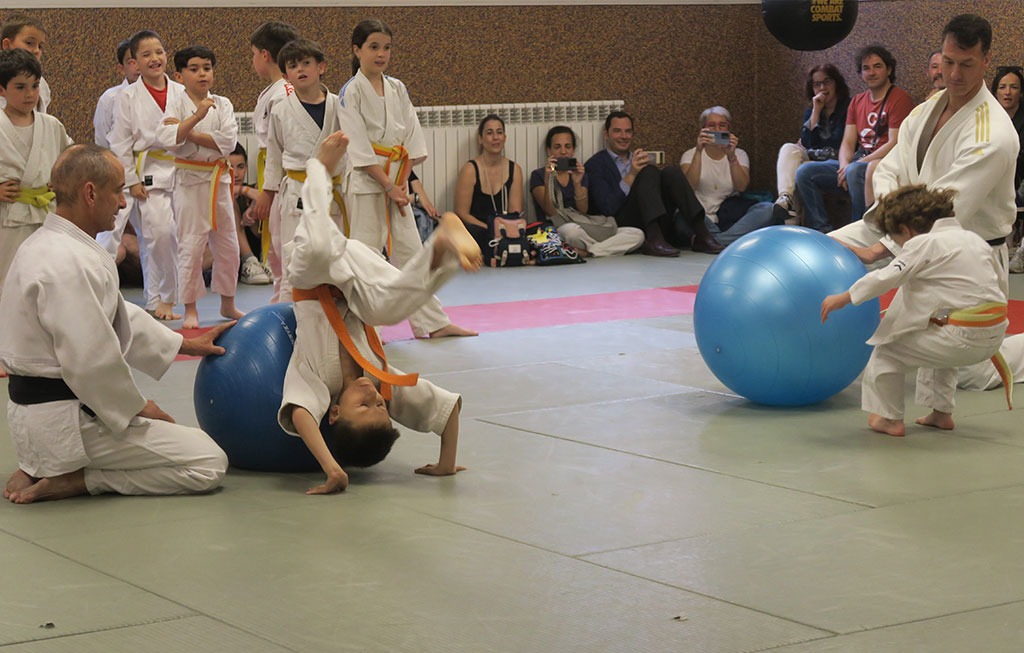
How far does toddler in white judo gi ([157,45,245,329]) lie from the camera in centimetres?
761

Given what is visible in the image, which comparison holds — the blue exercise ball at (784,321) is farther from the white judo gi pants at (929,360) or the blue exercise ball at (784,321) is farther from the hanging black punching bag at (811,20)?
the hanging black punching bag at (811,20)

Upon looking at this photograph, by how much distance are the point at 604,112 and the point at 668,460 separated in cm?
764

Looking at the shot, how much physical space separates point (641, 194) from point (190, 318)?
4655 millimetres

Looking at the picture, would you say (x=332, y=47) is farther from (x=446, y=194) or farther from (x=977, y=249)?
(x=977, y=249)

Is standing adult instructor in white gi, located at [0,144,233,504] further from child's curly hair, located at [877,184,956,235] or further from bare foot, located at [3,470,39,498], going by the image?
child's curly hair, located at [877,184,956,235]

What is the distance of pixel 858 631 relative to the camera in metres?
2.84

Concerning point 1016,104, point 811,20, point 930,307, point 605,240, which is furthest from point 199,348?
point 1016,104

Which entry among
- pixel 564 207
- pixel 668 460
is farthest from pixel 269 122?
pixel 564 207

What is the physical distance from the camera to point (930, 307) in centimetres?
476

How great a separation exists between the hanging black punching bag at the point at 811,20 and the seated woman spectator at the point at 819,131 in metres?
0.69

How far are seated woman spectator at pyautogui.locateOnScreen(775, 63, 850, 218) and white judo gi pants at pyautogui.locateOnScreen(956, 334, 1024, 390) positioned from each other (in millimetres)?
5026

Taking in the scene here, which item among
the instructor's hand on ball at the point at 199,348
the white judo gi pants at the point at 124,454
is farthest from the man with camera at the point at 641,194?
the white judo gi pants at the point at 124,454

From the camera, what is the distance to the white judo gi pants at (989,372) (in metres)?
5.66

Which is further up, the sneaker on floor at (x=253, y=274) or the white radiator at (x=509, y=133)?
the white radiator at (x=509, y=133)
